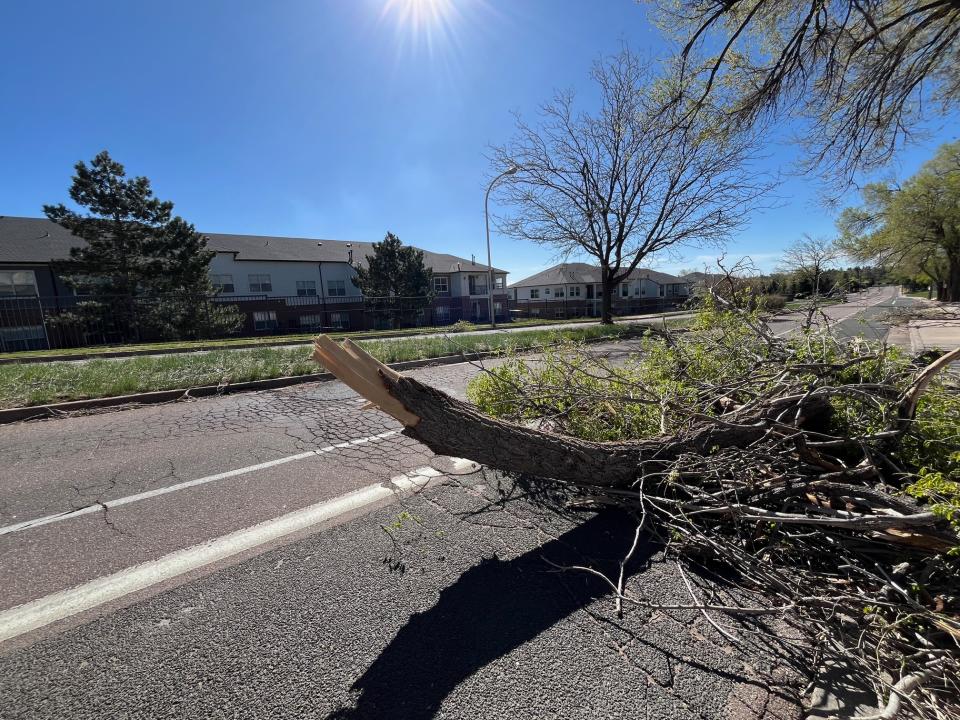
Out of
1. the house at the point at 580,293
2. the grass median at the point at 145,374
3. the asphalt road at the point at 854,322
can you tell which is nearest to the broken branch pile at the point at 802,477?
the asphalt road at the point at 854,322

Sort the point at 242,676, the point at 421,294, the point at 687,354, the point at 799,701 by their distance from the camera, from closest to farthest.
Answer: the point at 799,701
the point at 242,676
the point at 687,354
the point at 421,294

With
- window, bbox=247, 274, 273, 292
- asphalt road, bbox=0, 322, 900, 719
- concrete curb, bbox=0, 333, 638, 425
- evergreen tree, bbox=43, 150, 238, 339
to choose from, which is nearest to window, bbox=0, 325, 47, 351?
evergreen tree, bbox=43, 150, 238, 339

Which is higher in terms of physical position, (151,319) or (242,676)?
(151,319)

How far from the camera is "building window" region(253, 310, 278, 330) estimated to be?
28.0 metres

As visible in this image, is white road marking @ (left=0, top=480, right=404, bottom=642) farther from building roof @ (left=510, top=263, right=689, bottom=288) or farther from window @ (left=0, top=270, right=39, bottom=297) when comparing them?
building roof @ (left=510, top=263, right=689, bottom=288)

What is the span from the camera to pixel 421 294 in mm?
29625

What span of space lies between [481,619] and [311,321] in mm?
30442

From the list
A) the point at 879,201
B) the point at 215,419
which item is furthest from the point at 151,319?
the point at 879,201

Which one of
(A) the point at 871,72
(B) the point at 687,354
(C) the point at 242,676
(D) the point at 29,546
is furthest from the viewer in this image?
(A) the point at 871,72

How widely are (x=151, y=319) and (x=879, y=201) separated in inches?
1937

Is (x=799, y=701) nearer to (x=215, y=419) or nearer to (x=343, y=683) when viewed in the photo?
(x=343, y=683)

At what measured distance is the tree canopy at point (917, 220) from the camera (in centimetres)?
2809

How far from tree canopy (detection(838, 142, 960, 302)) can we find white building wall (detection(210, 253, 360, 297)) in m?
36.1

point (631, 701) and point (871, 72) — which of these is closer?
point (631, 701)
